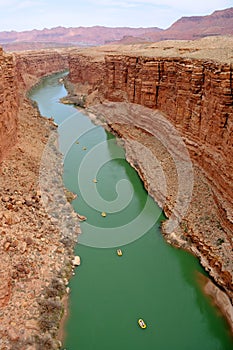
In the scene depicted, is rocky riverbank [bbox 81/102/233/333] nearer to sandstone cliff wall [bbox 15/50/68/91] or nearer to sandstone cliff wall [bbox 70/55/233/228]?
sandstone cliff wall [bbox 70/55/233/228]

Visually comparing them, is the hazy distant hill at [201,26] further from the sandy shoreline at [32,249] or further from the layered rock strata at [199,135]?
the sandy shoreline at [32,249]

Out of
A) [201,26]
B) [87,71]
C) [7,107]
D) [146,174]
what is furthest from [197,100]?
[201,26]

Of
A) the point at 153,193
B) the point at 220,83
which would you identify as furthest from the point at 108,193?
the point at 220,83

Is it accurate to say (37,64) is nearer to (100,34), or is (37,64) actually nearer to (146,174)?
(146,174)

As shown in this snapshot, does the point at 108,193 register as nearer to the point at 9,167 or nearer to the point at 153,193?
the point at 153,193

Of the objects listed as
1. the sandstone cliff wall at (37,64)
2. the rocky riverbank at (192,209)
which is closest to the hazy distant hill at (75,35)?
the sandstone cliff wall at (37,64)
